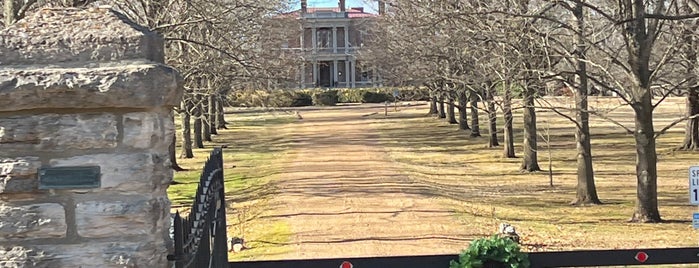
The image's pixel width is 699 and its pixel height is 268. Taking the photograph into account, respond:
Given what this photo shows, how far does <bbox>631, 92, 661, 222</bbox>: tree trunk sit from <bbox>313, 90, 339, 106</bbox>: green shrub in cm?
5574

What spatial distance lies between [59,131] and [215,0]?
44.6ft

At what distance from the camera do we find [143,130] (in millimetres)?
3250

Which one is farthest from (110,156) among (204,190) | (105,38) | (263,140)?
(263,140)

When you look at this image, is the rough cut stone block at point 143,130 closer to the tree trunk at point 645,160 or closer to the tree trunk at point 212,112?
the tree trunk at point 645,160

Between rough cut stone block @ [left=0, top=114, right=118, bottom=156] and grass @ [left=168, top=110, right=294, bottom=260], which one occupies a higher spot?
rough cut stone block @ [left=0, top=114, right=118, bottom=156]

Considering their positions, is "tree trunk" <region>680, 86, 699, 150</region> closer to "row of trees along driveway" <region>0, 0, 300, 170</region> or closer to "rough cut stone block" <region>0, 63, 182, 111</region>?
"row of trees along driveway" <region>0, 0, 300, 170</region>

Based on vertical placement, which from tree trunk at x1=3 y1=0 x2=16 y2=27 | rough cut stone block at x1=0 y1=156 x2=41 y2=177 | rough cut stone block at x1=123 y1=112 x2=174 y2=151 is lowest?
rough cut stone block at x1=0 y1=156 x2=41 y2=177

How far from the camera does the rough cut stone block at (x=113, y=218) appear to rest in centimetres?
323

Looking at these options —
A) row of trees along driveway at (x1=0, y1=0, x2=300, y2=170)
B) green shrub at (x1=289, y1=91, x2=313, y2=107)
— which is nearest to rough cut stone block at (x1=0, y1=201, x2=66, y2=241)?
row of trees along driveway at (x1=0, y1=0, x2=300, y2=170)

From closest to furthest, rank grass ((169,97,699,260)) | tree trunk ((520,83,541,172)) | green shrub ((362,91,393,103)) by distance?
grass ((169,97,699,260)) < tree trunk ((520,83,541,172)) < green shrub ((362,91,393,103))

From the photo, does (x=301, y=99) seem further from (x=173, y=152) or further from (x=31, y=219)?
(x=31, y=219)

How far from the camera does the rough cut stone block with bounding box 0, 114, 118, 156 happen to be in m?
3.21

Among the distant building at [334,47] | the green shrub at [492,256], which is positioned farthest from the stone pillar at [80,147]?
the distant building at [334,47]

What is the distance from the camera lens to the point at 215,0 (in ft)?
→ 54.2
